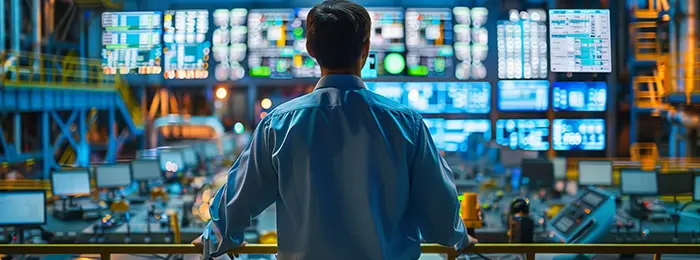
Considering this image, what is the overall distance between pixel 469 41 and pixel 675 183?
193 inches

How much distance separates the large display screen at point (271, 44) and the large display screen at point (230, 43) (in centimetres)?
14

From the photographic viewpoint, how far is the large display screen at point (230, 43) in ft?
32.5

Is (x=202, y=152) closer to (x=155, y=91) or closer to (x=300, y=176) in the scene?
(x=155, y=91)

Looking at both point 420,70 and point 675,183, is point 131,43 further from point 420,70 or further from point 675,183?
point 420,70

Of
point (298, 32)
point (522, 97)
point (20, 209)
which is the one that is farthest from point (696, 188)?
point (20, 209)

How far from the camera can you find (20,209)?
295 inches

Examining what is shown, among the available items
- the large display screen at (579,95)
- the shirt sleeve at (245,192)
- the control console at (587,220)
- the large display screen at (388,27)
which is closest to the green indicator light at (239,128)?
the large display screen at (388,27)

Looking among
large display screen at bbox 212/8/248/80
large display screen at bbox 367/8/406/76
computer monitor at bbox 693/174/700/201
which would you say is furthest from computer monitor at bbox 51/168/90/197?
computer monitor at bbox 693/174/700/201

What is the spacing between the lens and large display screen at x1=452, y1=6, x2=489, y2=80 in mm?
12891

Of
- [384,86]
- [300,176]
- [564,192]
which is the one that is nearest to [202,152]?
[384,86]

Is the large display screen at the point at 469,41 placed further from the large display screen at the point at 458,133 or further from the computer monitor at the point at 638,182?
the computer monitor at the point at 638,182

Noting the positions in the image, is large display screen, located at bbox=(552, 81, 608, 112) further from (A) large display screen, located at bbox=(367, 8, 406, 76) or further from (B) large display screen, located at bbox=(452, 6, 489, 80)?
(B) large display screen, located at bbox=(452, 6, 489, 80)

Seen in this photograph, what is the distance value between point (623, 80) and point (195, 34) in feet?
59.7

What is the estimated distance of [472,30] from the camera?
1321 centimetres
